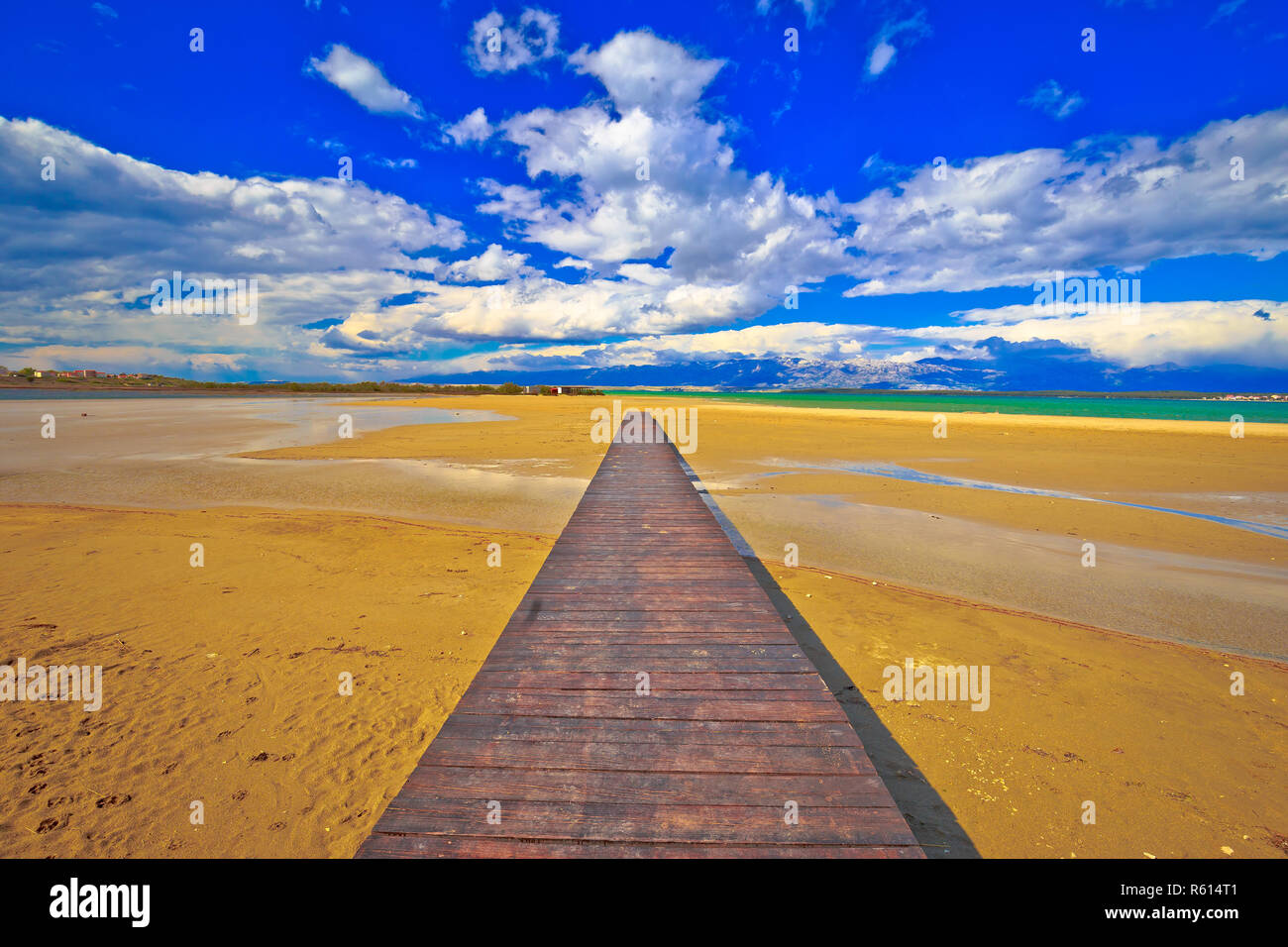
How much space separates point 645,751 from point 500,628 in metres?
3.83

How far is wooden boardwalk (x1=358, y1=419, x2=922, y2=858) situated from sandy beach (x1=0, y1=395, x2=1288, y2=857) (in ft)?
3.56

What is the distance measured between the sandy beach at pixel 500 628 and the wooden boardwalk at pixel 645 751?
1.08 meters

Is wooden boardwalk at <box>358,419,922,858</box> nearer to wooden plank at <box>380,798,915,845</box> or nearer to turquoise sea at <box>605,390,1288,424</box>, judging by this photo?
wooden plank at <box>380,798,915,845</box>

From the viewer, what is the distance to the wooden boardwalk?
2.56 meters

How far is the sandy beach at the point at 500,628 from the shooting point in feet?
12.1

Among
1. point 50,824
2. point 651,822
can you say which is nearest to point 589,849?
point 651,822

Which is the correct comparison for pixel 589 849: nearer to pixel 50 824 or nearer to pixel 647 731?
pixel 647 731
